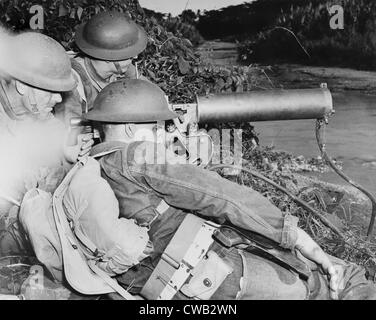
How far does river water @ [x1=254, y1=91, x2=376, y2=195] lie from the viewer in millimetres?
6359

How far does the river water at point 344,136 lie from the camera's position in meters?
6.36

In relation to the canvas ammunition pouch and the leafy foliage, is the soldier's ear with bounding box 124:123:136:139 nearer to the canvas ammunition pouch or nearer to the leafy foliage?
the canvas ammunition pouch

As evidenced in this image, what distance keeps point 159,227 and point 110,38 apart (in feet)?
7.30

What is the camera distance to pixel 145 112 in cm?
314

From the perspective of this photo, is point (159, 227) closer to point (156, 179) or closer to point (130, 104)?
point (156, 179)

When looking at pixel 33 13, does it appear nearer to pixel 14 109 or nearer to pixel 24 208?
pixel 14 109

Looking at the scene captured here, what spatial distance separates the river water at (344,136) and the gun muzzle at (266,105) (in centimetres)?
159

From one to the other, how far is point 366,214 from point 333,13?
323 centimetres

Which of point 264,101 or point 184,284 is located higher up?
point 264,101

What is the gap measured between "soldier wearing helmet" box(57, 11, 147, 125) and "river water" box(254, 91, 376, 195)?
229 centimetres

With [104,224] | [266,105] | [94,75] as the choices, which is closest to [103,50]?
[94,75]

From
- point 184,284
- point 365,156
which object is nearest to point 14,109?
point 184,284

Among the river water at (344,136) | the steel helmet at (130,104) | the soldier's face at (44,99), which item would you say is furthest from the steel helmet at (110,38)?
the river water at (344,136)

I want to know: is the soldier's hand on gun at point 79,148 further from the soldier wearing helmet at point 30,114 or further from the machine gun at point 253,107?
the machine gun at point 253,107
